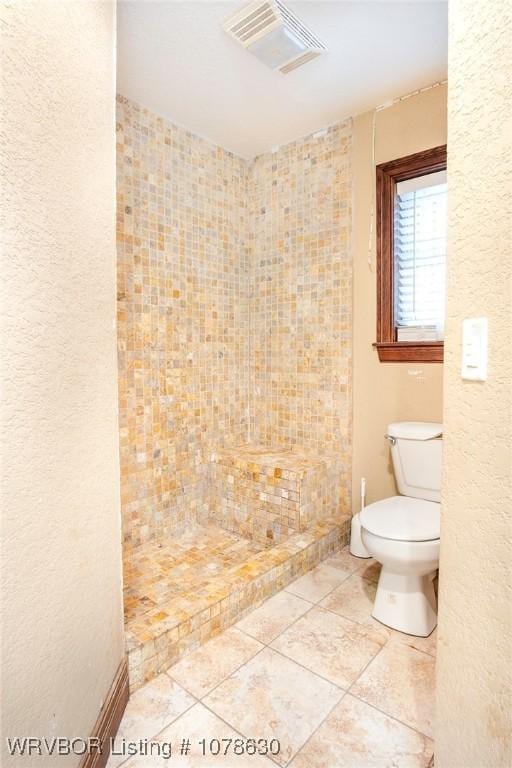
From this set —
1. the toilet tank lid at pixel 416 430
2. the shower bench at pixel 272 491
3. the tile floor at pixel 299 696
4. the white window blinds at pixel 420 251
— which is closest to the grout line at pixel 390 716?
the tile floor at pixel 299 696

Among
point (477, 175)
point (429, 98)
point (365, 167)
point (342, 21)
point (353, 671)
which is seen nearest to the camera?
point (477, 175)

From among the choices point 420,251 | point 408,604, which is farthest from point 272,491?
point 420,251

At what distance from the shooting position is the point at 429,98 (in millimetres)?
2256

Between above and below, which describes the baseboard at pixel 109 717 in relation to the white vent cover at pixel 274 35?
below

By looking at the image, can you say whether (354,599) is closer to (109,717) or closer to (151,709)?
(151,709)

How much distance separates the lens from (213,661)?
166 cm

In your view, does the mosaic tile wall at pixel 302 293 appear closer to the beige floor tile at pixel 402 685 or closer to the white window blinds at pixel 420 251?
the white window blinds at pixel 420 251

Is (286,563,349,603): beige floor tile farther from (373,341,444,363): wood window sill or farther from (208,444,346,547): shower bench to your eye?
(373,341,444,363): wood window sill

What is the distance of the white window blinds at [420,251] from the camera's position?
231 centimetres

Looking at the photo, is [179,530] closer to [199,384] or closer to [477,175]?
[199,384]

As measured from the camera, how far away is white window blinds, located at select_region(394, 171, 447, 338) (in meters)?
2.31

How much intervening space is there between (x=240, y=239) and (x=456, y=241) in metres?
2.29

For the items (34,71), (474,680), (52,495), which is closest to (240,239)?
(34,71)

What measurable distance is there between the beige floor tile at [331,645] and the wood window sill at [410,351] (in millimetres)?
1333
